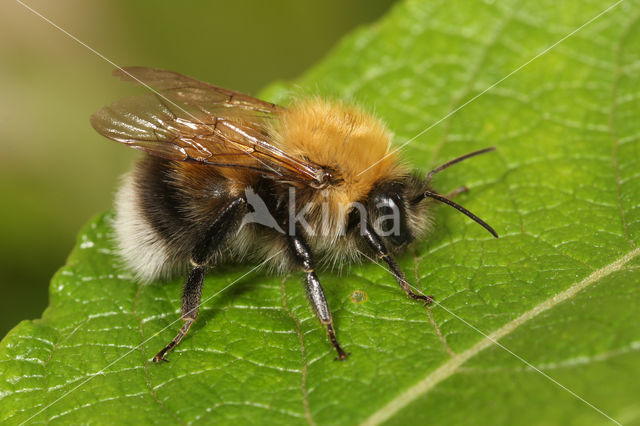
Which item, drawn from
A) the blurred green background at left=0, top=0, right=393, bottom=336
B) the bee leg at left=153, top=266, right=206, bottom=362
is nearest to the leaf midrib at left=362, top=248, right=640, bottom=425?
the bee leg at left=153, top=266, right=206, bottom=362

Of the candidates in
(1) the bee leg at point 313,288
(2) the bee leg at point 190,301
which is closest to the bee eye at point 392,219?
(1) the bee leg at point 313,288

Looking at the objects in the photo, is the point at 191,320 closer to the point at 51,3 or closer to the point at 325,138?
the point at 325,138

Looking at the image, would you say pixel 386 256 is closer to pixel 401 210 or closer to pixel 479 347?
pixel 401 210

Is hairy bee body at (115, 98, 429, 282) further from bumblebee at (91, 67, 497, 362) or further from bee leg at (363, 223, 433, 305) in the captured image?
bee leg at (363, 223, 433, 305)

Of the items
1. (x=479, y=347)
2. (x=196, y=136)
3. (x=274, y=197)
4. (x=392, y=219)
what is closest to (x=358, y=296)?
(x=392, y=219)

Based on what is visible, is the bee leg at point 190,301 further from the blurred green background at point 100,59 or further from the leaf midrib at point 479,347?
the blurred green background at point 100,59
